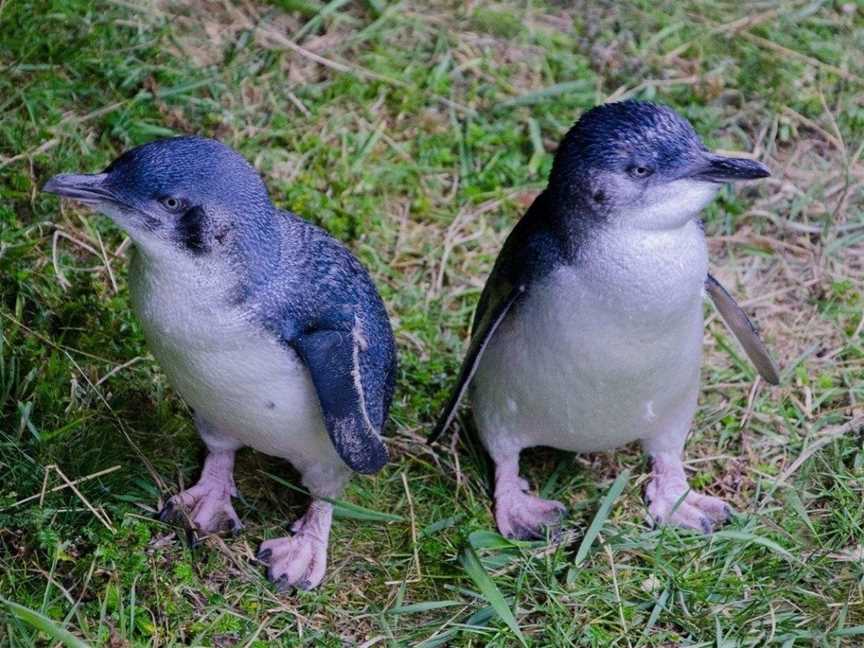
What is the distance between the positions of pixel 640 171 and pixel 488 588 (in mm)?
1177

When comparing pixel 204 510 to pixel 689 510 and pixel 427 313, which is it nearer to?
pixel 427 313

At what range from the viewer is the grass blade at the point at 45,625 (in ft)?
9.97

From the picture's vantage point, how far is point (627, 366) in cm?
350

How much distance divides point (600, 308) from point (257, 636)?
4.08 ft

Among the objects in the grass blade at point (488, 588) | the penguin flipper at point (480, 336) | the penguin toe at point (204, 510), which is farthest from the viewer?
the penguin toe at point (204, 510)

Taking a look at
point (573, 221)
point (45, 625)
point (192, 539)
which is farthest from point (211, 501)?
point (573, 221)

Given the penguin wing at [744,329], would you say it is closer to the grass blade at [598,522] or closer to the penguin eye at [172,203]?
the grass blade at [598,522]

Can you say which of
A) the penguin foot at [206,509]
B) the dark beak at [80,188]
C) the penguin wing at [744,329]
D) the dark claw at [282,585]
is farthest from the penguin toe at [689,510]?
the dark beak at [80,188]

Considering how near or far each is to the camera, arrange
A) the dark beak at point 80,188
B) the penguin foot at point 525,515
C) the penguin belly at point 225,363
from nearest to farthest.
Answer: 1. the dark beak at point 80,188
2. the penguin belly at point 225,363
3. the penguin foot at point 525,515

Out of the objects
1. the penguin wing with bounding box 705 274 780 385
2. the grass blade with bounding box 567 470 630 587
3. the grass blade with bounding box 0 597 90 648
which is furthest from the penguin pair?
the grass blade with bounding box 0 597 90 648

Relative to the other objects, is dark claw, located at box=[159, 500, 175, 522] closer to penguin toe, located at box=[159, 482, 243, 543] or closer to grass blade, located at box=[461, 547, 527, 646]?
penguin toe, located at box=[159, 482, 243, 543]

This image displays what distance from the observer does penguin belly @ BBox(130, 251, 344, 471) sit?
315cm

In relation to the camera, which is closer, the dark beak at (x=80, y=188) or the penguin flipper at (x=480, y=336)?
the dark beak at (x=80, y=188)

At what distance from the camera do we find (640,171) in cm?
326
